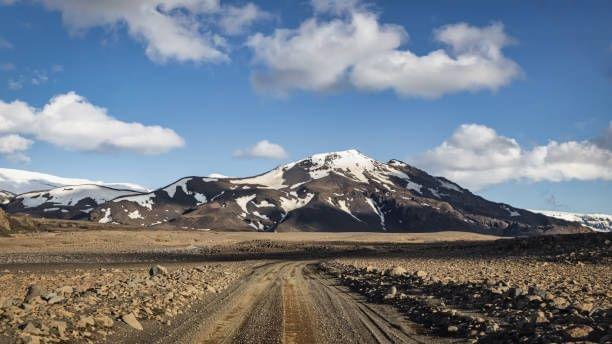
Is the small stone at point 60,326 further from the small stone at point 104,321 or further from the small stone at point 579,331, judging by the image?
the small stone at point 579,331

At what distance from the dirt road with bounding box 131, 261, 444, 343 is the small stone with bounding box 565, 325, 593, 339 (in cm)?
315

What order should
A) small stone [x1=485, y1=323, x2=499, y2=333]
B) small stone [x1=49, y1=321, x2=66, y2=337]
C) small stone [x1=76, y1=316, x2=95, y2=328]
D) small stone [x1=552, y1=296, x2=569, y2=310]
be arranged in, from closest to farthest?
small stone [x1=49, y1=321, x2=66, y2=337], small stone [x1=485, y1=323, x2=499, y2=333], small stone [x1=76, y1=316, x2=95, y2=328], small stone [x1=552, y1=296, x2=569, y2=310]

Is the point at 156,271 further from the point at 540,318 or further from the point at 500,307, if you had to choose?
the point at 540,318

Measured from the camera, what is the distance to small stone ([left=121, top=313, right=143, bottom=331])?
1440 cm

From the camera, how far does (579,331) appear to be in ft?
37.1

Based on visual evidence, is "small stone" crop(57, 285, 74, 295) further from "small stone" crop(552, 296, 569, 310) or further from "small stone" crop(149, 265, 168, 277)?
"small stone" crop(552, 296, 569, 310)

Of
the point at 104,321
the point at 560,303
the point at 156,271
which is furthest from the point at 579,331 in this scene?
the point at 156,271

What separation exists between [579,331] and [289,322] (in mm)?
8016

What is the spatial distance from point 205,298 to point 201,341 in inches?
354

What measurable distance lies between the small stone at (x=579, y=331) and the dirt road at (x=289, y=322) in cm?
315

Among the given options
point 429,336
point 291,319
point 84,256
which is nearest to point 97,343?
point 291,319

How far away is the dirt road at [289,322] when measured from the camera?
43.5 feet

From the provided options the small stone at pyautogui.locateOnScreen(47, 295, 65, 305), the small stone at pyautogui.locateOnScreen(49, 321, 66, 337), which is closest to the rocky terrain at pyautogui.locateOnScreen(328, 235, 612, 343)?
the small stone at pyautogui.locateOnScreen(49, 321, 66, 337)

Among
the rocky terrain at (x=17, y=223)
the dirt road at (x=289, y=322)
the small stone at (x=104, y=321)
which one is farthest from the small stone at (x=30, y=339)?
the rocky terrain at (x=17, y=223)
